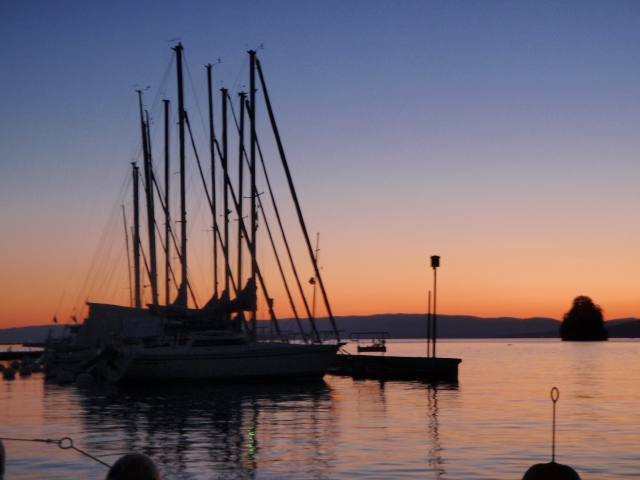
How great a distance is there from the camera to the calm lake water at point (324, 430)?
19594 mm

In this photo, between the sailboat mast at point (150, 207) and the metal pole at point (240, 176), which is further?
the sailboat mast at point (150, 207)

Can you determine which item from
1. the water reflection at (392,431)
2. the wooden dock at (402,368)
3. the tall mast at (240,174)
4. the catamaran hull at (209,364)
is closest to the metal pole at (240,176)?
the tall mast at (240,174)

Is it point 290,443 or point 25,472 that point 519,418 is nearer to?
point 290,443

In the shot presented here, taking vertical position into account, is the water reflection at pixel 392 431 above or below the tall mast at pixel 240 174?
below

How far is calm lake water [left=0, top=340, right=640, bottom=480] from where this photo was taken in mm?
19594

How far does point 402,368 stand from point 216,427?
27.6 m

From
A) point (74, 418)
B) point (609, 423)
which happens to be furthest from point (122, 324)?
point (609, 423)

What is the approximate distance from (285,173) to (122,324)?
1348 centimetres

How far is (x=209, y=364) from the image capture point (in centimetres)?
4291

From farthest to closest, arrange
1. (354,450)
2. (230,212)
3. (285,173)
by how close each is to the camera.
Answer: (230,212)
(285,173)
(354,450)

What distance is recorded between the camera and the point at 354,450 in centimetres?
2211

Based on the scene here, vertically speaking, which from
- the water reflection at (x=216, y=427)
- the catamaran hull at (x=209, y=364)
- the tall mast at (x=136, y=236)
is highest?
the tall mast at (x=136, y=236)

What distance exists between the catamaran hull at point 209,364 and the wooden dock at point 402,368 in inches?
465

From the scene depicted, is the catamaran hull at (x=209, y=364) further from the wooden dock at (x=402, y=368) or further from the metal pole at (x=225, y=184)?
the wooden dock at (x=402, y=368)
